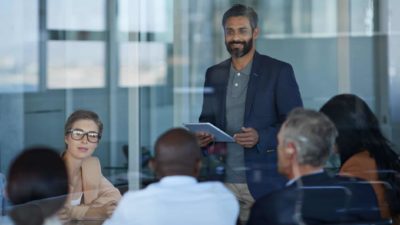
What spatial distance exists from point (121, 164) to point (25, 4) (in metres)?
1.42

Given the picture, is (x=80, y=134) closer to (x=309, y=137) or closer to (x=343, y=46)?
(x=309, y=137)

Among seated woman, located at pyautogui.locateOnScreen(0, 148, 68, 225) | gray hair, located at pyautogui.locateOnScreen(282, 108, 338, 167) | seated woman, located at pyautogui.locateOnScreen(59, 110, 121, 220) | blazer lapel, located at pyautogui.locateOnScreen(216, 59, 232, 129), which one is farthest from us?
blazer lapel, located at pyautogui.locateOnScreen(216, 59, 232, 129)

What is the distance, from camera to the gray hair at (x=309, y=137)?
3264 mm

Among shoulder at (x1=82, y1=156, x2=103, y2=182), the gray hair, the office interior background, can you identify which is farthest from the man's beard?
the gray hair

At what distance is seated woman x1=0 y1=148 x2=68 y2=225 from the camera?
2.88 metres

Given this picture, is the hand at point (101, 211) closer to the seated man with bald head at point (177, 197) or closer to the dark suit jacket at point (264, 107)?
the dark suit jacket at point (264, 107)

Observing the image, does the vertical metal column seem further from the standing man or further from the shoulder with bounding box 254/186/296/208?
the shoulder with bounding box 254/186/296/208

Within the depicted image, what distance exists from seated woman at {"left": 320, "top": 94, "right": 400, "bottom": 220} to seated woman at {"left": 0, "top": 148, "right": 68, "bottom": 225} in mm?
1489

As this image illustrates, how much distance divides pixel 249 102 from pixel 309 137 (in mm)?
1752

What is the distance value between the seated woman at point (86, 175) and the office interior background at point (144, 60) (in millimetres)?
2015

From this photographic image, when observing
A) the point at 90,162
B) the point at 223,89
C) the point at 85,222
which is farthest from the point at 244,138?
the point at 85,222

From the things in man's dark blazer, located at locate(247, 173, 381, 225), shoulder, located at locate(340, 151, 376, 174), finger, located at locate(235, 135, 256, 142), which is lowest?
man's dark blazer, located at locate(247, 173, 381, 225)

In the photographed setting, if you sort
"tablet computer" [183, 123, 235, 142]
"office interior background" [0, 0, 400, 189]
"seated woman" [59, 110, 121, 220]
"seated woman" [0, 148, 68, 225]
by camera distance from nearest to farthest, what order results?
"seated woman" [0, 148, 68, 225], "seated woman" [59, 110, 121, 220], "tablet computer" [183, 123, 235, 142], "office interior background" [0, 0, 400, 189]

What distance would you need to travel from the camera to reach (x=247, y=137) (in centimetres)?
490
